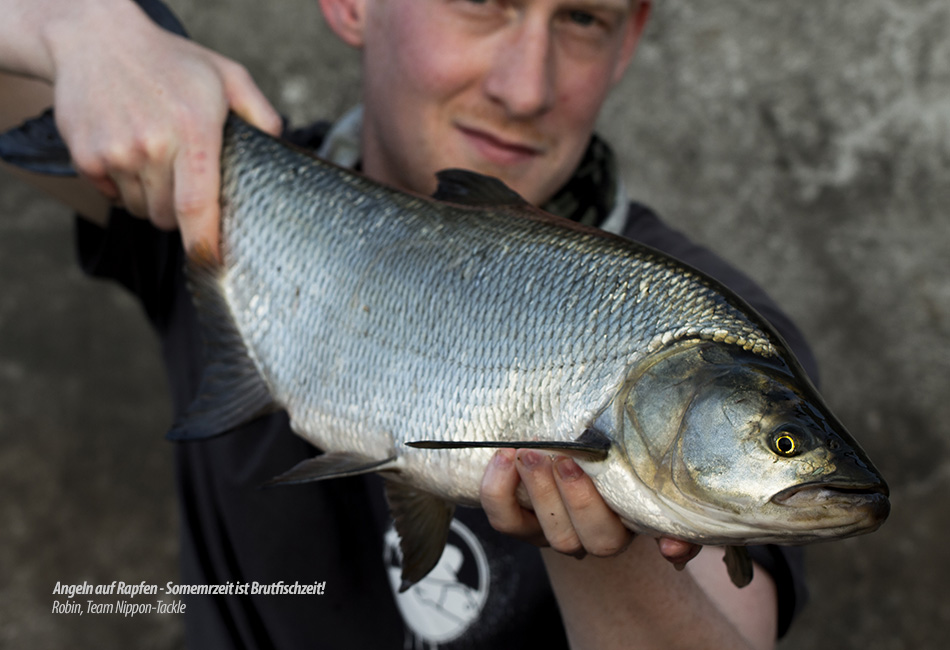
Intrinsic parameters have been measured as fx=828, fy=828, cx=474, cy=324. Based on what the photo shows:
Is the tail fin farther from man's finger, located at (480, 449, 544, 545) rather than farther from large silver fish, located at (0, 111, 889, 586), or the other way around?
man's finger, located at (480, 449, 544, 545)

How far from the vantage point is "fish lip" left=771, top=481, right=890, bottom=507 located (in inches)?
33.0

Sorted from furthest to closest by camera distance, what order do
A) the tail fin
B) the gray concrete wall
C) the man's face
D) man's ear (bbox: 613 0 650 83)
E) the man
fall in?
the gray concrete wall
man's ear (bbox: 613 0 650 83)
the man's face
the tail fin
the man

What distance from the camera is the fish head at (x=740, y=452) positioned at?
84cm

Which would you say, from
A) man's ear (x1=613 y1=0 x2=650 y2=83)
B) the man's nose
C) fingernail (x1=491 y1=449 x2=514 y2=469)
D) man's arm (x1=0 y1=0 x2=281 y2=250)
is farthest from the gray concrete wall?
fingernail (x1=491 y1=449 x2=514 y2=469)

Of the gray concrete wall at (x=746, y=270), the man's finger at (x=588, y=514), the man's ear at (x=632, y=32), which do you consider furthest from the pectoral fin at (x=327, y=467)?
the gray concrete wall at (x=746, y=270)

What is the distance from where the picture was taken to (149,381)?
10.1 ft

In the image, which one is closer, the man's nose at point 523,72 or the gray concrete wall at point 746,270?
the man's nose at point 523,72

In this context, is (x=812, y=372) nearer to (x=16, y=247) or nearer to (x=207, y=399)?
(x=207, y=399)

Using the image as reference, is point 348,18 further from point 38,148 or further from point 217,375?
point 217,375

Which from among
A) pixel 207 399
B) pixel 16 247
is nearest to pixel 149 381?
pixel 16 247

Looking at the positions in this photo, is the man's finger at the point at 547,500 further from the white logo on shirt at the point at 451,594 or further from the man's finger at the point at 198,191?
the man's finger at the point at 198,191

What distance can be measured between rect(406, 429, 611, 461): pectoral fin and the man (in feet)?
0.57

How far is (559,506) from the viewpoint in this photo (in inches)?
40.5

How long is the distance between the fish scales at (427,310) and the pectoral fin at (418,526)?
0.21 ft
